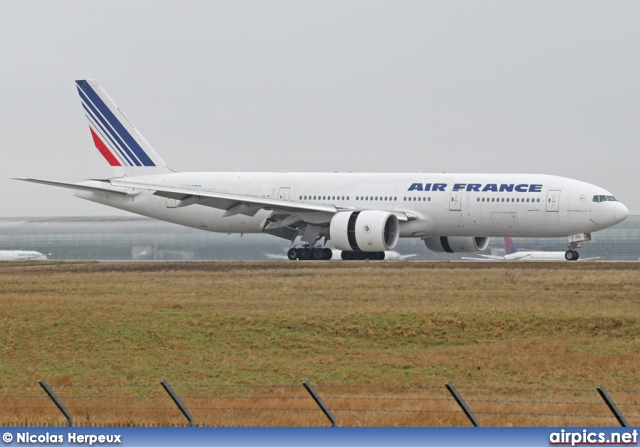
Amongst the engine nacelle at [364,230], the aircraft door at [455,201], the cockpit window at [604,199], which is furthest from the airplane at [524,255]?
the engine nacelle at [364,230]

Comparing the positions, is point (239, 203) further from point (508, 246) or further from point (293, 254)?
point (508, 246)

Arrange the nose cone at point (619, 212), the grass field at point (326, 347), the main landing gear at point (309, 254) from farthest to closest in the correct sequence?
the main landing gear at point (309, 254), the nose cone at point (619, 212), the grass field at point (326, 347)

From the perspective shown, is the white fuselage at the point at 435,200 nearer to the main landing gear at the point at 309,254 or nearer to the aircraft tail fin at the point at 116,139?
the main landing gear at the point at 309,254

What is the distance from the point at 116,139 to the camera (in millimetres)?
63406

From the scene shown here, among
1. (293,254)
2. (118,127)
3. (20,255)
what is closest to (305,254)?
(293,254)

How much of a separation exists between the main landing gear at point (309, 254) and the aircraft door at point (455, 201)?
6.75m

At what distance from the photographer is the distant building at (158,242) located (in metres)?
77.1

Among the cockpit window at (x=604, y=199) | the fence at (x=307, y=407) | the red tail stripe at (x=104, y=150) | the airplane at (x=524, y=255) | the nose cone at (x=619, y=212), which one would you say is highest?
the red tail stripe at (x=104, y=150)

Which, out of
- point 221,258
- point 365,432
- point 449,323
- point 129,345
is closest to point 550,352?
point 449,323

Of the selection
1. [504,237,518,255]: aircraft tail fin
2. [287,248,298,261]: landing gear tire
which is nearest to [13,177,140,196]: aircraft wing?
[287,248,298,261]: landing gear tire

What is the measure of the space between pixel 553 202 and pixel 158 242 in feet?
122

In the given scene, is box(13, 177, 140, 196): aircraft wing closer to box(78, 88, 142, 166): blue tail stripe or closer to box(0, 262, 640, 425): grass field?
box(78, 88, 142, 166): blue tail stripe

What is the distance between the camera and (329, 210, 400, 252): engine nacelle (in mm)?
51531

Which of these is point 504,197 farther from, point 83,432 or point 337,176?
point 83,432
